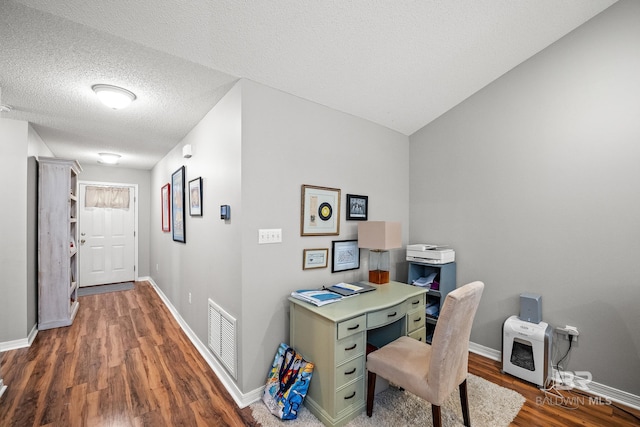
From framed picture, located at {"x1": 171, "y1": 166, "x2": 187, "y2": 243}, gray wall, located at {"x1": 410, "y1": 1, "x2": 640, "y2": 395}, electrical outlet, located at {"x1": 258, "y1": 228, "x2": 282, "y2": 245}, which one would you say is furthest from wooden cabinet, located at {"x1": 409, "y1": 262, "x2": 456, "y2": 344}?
framed picture, located at {"x1": 171, "y1": 166, "x2": 187, "y2": 243}

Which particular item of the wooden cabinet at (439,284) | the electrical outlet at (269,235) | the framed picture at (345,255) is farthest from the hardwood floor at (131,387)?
the framed picture at (345,255)

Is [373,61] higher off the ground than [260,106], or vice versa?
[373,61]

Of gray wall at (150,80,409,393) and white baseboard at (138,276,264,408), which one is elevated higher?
gray wall at (150,80,409,393)

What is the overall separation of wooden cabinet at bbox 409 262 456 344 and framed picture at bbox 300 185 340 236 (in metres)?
1.11

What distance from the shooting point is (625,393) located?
→ 6.47ft

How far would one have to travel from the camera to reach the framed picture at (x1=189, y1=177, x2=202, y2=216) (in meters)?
2.72

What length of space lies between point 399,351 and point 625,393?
1.75 m

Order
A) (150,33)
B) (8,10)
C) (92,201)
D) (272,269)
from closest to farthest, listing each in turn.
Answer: (8,10)
(150,33)
(272,269)
(92,201)

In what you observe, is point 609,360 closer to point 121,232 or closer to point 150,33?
point 150,33

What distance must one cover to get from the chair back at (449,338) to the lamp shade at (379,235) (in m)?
0.88

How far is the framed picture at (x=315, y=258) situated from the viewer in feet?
7.56

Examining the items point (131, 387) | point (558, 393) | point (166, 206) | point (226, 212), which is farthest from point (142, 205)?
point (558, 393)

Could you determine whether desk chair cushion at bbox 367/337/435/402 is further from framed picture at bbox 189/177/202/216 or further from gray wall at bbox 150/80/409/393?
framed picture at bbox 189/177/202/216

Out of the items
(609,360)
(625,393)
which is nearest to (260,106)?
(609,360)
